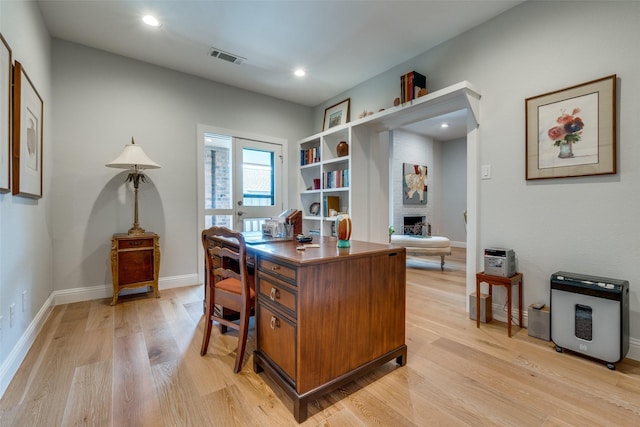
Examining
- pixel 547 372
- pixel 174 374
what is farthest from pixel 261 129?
pixel 547 372

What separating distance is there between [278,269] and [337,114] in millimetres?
3334

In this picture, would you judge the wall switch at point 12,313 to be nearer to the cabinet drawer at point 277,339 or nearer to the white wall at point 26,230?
the white wall at point 26,230

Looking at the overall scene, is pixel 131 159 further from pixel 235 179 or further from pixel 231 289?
pixel 231 289

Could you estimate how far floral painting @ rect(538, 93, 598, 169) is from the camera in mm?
2006

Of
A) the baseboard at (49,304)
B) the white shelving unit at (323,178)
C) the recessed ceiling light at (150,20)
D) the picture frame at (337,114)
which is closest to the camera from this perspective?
the baseboard at (49,304)

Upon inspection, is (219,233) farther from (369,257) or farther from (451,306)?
(451,306)

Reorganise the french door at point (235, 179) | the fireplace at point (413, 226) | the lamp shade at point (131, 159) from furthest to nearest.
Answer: the fireplace at point (413, 226) → the french door at point (235, 179) → the lamp shade at point (131, 159)

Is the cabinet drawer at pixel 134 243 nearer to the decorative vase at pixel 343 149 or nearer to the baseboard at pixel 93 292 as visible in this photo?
the baseboard at pixel 93 292

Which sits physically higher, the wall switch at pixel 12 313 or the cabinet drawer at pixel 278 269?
the cabinet drawer at pixel 278 269

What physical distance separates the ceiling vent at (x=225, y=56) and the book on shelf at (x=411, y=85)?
1840 mm

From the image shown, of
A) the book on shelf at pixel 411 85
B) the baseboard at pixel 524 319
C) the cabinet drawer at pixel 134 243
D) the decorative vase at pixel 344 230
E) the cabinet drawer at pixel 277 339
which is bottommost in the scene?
the baseboard at pixel 524 319

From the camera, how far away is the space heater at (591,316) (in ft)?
5.72

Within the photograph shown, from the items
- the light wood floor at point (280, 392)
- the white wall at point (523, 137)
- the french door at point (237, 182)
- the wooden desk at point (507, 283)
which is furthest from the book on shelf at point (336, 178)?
the light wood floor at point (280, 392)

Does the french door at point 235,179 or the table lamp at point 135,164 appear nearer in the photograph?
the table lamp at point 135,164
